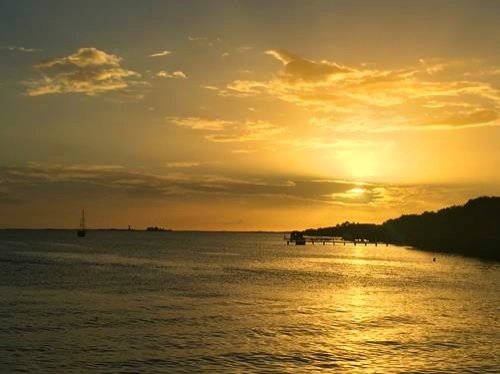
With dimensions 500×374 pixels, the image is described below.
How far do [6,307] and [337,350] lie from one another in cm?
3278

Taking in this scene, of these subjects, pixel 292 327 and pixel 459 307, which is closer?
pixel 292 327

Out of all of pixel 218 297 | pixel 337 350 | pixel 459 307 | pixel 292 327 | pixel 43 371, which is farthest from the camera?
Answer: pixel 218 297

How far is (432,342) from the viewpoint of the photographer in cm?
4162

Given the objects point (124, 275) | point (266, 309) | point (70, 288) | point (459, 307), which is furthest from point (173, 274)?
point (459, 307)

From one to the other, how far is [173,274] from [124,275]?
29.2 ft

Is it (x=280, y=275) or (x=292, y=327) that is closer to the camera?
(x=292, y=327)

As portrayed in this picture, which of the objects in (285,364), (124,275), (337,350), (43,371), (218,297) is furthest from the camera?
(124,275)

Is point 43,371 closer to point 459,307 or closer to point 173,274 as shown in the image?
point 459,307

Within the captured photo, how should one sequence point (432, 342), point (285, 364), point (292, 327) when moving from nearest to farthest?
point (285, 364) → point (432, 342) → point (292, 327)

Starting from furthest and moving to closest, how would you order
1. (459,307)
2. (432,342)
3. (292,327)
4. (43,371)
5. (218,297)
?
(218,297) → (459,307) → (292,327) → (432,342) → (43,371)

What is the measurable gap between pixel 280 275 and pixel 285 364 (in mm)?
67967

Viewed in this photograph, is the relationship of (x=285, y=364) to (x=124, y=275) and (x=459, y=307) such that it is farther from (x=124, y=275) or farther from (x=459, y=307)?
(x=124, y=275)

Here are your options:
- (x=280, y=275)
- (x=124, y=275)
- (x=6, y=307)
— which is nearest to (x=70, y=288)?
(x=6, y=307)

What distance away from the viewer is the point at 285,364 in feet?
114
